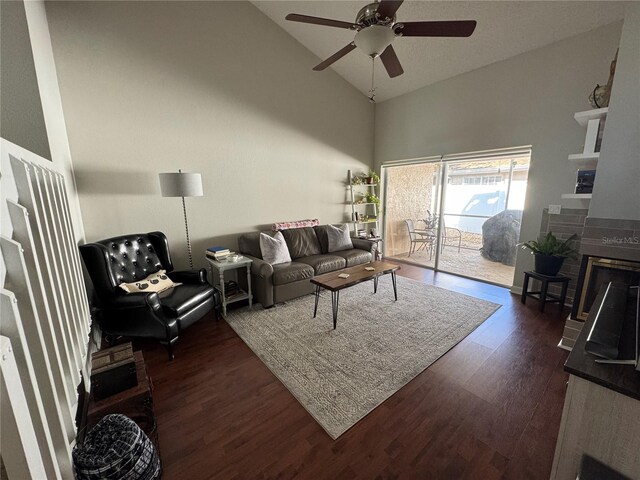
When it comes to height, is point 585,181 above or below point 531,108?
below

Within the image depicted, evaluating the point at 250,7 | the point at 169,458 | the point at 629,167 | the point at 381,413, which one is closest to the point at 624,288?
the point at 629,167

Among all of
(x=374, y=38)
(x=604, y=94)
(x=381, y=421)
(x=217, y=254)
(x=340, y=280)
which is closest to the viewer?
(x=381, y=421)

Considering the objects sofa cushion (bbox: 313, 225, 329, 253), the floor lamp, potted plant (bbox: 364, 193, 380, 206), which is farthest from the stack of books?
potted plant (bbox: 364, 193, 380, 206)

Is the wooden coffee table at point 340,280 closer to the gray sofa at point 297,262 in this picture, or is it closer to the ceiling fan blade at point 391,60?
the gray sofa at point 297,262

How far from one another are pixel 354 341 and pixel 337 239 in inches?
80.9

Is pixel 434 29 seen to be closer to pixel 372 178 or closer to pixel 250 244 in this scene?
pixel 250 244

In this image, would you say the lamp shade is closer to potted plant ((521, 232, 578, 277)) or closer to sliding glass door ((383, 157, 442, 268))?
sliding glass door ((383, 157, 442, 268))

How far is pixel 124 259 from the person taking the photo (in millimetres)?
2541

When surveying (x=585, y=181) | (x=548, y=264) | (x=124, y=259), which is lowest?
(x=548, y=264)

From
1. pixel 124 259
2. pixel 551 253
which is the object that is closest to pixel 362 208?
pixel 551 253

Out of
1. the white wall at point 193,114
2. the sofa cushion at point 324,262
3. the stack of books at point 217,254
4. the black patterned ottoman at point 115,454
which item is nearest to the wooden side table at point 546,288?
the sofa cushion at point 324,262

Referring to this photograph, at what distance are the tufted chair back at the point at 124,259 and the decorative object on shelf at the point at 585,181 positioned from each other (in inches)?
176

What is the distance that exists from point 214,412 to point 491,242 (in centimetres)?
445

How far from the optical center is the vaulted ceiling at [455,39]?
268 cm
